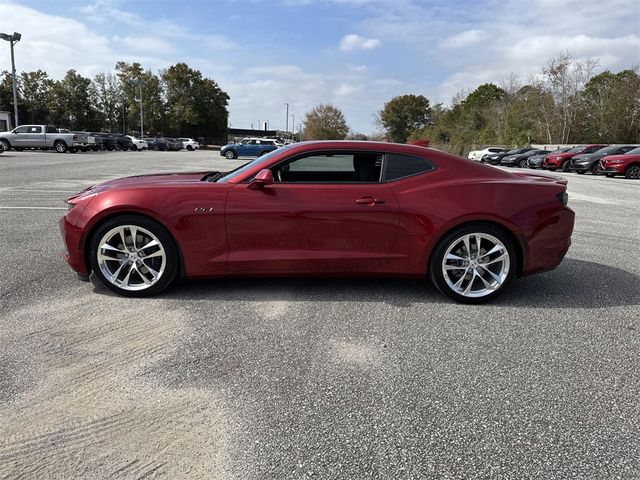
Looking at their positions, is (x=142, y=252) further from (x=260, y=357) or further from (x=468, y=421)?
(x=468, y=421)

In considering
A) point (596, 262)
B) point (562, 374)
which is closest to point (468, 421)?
point (562, 374)

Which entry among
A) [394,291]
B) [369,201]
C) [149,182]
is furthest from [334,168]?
[149,182]

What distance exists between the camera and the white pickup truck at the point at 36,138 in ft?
103

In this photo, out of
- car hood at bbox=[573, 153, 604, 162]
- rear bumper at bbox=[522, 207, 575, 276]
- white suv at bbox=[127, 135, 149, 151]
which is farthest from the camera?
white suv at bbox=[127, 135, 149, 151]

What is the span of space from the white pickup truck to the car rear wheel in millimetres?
34380

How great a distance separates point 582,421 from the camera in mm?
2436

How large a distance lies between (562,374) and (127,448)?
2511 millimetres

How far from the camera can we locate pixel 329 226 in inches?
154

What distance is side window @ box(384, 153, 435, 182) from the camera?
406 centimetres

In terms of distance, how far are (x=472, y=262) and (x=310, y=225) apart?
144 centimetres

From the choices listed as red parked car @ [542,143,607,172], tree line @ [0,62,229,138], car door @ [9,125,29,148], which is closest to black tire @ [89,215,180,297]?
red parked car @ [542,143,607,172]

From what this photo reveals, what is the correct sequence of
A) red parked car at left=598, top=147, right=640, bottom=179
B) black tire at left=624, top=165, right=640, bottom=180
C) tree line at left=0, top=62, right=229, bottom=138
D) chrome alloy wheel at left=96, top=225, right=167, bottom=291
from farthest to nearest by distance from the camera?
tree line at left=0, top=62, right=229, bottom=138
black tire at left=624, top=165, right=640, bottom=180
red parked car at left=598, top=147, right=640, bottom=179
chrome alloy wheel at left=96, top=225, right=167, bottom=291

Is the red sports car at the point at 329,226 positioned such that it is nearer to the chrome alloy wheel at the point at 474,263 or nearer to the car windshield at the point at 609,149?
the chrome alloy wheel at the point at 474,263

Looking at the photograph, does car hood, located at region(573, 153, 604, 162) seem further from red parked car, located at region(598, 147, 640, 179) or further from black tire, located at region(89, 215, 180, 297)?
black tire, located at region(89, 215, 180, 297)
